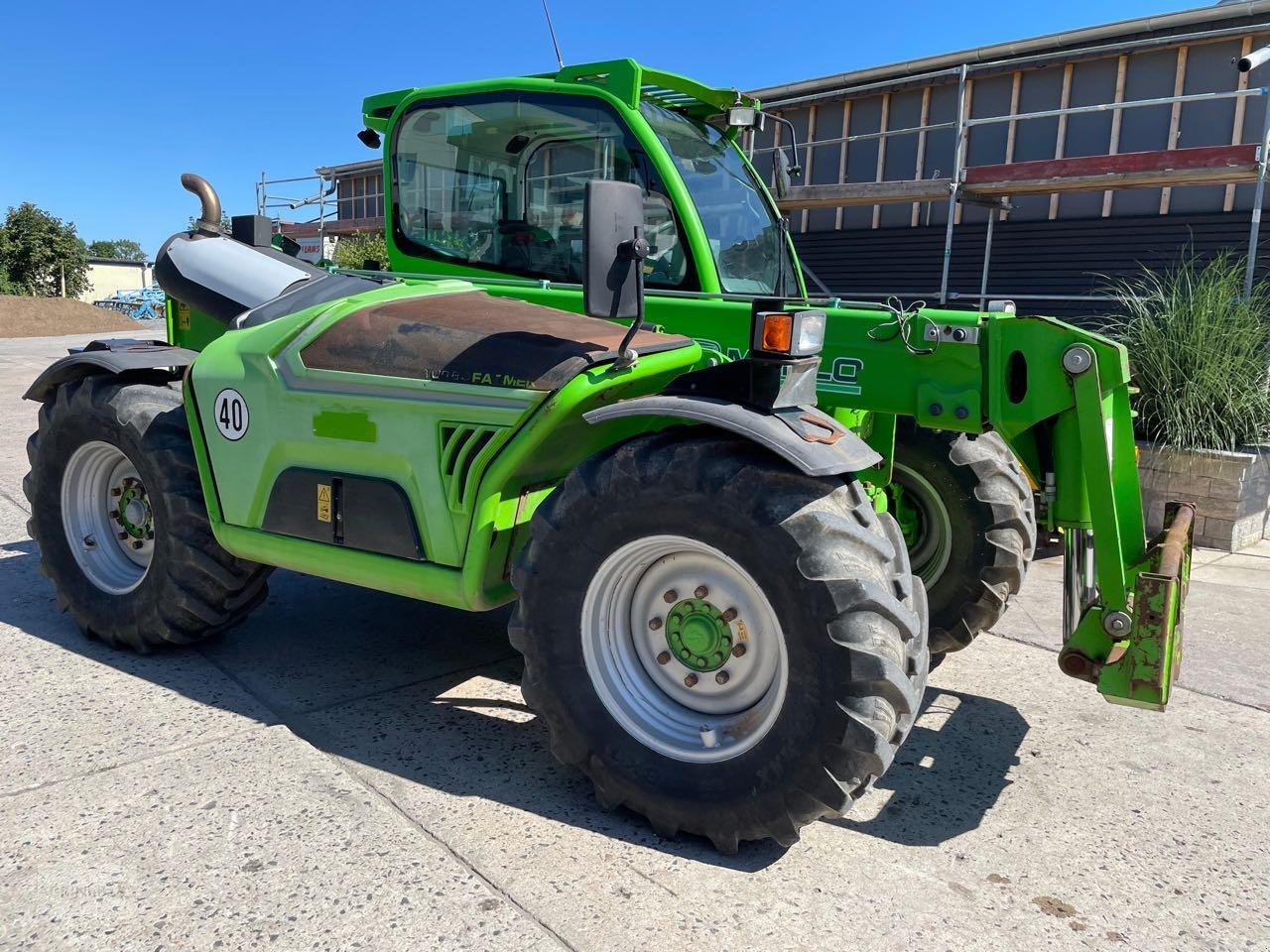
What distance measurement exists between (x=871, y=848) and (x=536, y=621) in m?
1.18

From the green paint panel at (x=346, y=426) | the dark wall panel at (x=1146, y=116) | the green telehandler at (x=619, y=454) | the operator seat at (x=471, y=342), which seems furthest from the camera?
the dark wall panel at (x=1146, y=116)

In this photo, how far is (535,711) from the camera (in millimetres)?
3127

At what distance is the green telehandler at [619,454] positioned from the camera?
111 inches

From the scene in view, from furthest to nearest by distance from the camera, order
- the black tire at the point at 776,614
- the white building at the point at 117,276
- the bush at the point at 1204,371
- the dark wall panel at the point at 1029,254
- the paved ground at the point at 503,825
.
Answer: the white building at the point at 117,276
the dark wall panel at the point at 1029,254
the bush at the point at 1204,371
the black tire at the point at 776,614
the paved ground at the point at 503,825

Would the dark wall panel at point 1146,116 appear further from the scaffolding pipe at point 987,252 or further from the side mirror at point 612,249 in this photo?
the side mirror at point 612,249

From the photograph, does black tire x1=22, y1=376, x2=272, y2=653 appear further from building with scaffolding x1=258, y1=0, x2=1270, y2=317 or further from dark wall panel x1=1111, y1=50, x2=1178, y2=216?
dark wall panel x1=1111, y1=50, x2=1178, y2=216

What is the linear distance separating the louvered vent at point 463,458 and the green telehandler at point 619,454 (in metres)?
0.01

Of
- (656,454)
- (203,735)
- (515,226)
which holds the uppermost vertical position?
(515,226)

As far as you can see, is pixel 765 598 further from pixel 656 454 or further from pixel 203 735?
pixel 203 735

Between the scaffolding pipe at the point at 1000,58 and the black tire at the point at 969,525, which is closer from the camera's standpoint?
the black tire at the point at 969,525

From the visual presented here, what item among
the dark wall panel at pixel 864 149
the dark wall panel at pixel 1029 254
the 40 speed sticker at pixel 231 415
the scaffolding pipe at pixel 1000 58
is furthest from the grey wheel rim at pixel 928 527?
the dark wall panel at pixel 864 149

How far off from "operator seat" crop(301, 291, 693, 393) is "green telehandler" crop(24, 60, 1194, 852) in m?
0.01

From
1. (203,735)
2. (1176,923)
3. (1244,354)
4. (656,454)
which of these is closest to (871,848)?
(1176,923)

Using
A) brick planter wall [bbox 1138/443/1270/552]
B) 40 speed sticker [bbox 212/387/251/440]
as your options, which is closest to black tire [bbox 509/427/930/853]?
40 speed sticker [bbox 212/387/251/440]
